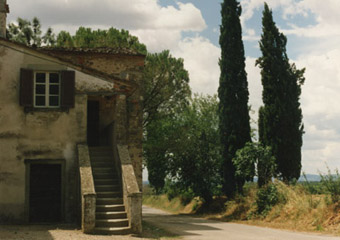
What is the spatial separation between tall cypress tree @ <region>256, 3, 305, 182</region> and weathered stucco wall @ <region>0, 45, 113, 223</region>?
1291 cm

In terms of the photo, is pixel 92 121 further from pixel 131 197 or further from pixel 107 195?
pixel 131 197

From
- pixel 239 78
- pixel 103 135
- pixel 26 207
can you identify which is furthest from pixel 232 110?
pixel 26 207

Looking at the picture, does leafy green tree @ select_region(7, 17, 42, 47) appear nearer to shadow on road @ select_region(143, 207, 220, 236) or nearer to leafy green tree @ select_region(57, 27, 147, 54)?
leafy green tree @ select_region(57, 27, 147, 54)

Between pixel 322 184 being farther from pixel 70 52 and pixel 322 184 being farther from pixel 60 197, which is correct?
pixel 70 52

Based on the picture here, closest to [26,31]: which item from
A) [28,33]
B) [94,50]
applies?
[28,33]

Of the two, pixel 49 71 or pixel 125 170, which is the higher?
pixel 49 71

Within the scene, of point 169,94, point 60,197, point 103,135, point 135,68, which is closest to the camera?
point 60,197

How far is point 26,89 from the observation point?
50.6ft

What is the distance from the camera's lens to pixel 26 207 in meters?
15.2

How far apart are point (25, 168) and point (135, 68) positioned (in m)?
8.07

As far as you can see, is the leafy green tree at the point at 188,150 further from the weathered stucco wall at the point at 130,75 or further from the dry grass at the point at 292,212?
the weathered stucco wall at the point at 130,75

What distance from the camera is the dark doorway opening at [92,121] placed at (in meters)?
19.8

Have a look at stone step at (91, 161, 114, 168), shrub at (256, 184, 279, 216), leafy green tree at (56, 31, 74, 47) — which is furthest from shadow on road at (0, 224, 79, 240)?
leafy green tree at (56, 31, 74, 47)

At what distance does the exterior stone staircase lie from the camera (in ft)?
44.5
